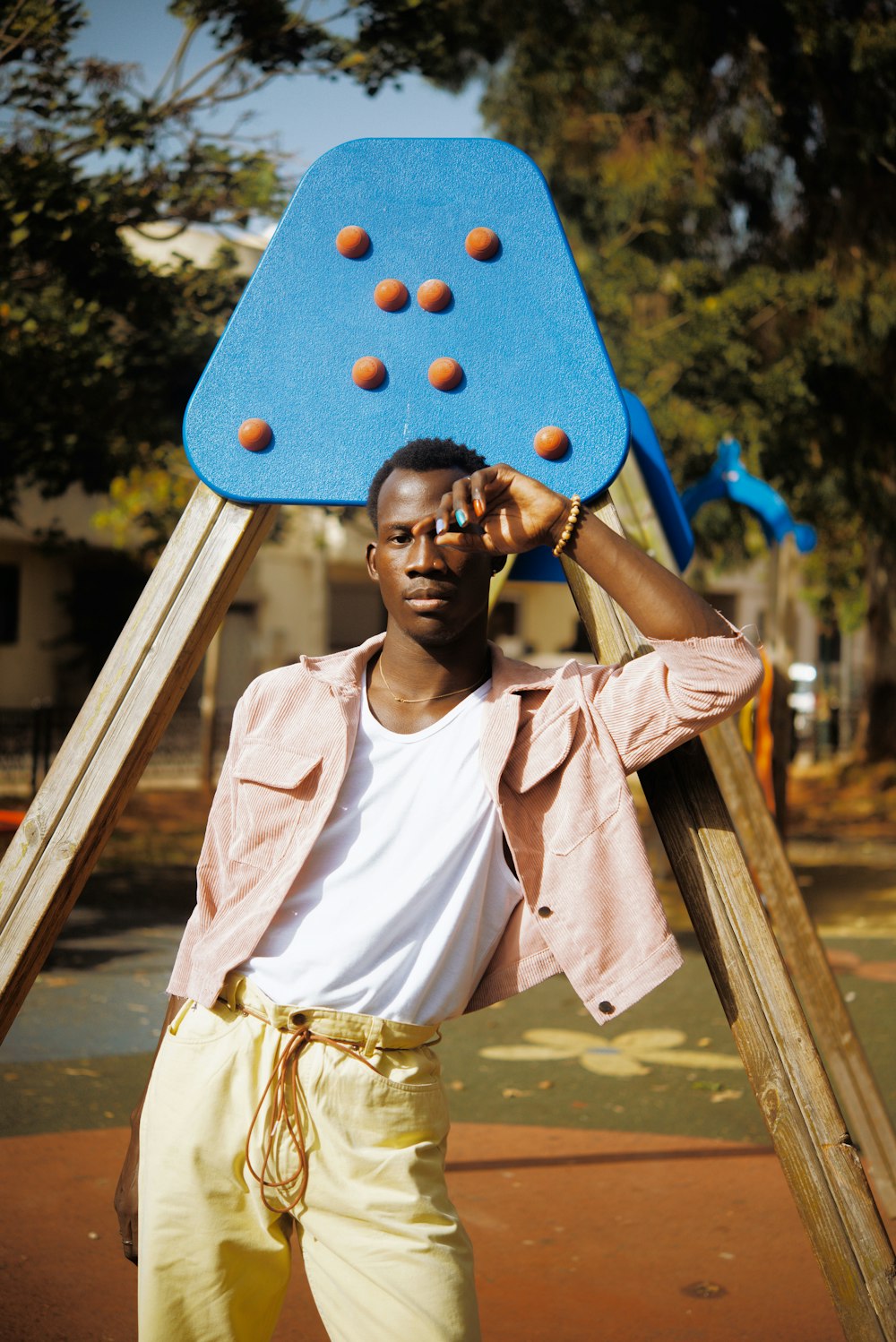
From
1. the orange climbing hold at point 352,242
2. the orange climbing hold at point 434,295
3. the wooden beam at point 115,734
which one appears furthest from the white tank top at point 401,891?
the orange climbing hold at point 352,242

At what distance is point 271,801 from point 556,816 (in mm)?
431

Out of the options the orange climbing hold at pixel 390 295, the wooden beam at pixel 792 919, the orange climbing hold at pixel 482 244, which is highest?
the orange climbing hold at pixel 482 244

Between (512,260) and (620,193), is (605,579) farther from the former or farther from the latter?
(620,193)

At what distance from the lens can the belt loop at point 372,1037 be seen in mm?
1816

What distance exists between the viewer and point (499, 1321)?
3062mm

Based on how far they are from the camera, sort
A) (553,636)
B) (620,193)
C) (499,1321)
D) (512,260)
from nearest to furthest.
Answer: (512,260) → (499,1321) → (620,193) → (553,636)

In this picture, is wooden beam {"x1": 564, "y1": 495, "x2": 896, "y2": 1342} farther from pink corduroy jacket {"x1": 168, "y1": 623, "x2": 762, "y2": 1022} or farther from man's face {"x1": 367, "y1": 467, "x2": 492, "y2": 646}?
man's face {"x1": 367, "y1": 467, "x2": 492, "y2": 646}

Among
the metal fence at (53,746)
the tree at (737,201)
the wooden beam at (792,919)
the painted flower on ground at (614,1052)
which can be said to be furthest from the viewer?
the metal fence at (53,746)

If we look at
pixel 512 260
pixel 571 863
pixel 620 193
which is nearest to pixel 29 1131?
pixel 571 863

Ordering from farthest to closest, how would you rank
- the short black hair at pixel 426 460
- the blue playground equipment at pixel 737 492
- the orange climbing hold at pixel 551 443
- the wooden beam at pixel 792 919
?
the blue playground equipment at pixel 737 492
the wooden beam at pixel 792 919
the orange climbing hold at pixel 551 443
the short black hair at pixel 426 460

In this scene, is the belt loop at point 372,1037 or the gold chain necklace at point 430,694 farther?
the gold chain necklace at point 430,694

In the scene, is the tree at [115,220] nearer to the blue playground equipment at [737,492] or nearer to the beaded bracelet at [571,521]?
the blue playground equipment at [737,492]

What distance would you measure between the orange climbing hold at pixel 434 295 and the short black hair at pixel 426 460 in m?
0.23

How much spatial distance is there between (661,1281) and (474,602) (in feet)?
7.24
